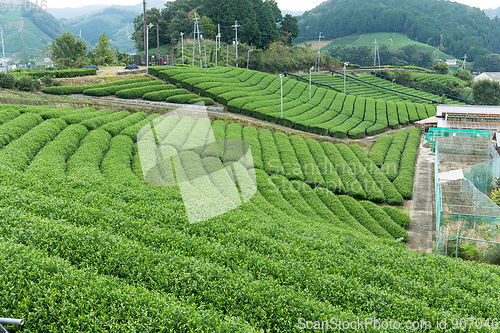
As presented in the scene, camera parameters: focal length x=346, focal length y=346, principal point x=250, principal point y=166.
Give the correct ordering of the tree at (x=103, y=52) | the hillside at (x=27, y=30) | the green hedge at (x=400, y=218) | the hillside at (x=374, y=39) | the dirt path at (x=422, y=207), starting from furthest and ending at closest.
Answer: the hillside at (x=374, y=39) → the hillside at (x=27, y=30) → the tree at (x=103, y=52) → the green hedge at (x=400, y=218) → the dirt path at (x=422, y=207)

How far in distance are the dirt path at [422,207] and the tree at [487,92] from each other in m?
30.6

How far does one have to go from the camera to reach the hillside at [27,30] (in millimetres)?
113438

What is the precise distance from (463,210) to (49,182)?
1652 cm

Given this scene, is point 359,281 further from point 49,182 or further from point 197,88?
point 197,88

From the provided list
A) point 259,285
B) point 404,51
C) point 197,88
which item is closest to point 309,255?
point 259,285

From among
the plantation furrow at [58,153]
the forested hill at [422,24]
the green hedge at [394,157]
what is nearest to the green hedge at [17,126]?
the plantation furrow at [58,153]

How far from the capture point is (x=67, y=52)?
48031mm

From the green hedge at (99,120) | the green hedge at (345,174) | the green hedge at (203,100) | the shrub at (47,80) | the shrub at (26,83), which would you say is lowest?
the green hedge at (345,174)

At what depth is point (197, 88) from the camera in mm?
41281

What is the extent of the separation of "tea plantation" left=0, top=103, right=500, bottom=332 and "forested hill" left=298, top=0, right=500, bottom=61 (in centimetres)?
17487

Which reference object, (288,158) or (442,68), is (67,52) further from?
(442,68)

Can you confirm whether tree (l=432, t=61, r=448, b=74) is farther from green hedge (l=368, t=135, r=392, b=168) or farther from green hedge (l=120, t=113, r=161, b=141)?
green hedge (l=120, t=113, r=161, b=141)

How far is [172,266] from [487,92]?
60699 mm

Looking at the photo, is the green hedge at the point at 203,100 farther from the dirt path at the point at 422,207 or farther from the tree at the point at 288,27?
the tree at the point at 288,27
